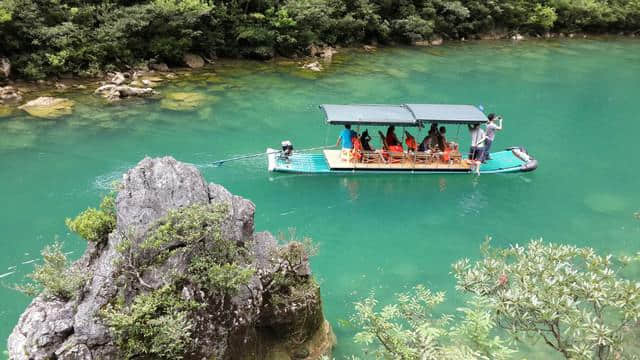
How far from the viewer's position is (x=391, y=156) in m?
16.1

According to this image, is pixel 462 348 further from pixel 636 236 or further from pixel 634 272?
pixel 636 236

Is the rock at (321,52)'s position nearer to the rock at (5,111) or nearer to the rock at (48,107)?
the rock at (48,107)

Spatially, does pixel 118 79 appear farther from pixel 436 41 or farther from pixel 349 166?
pixel 436 41

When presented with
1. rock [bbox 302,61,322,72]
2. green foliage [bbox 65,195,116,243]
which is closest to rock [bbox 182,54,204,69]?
rock [bbox 302,61,322,72]

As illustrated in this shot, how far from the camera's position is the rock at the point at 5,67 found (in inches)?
854

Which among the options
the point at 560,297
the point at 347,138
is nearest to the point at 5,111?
the point at 347,138

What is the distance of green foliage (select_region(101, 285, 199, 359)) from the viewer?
6.54 meters

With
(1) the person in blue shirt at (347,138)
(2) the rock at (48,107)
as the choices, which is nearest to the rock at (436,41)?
(1) the person in blue shirt at (347,138)

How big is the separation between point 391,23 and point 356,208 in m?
22.4

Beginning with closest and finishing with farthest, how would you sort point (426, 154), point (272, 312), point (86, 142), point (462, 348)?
point (462, 348) → point (272, 312) → point (426, 154) → point (86, 142)

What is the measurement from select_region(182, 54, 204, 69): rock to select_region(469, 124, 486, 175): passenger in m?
15.3

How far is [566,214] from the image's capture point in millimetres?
15055

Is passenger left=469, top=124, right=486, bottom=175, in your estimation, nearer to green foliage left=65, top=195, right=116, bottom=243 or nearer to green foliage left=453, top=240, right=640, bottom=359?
green foliage left=453, top=240, right=640, bottom=359

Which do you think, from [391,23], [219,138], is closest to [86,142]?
[219,138]
